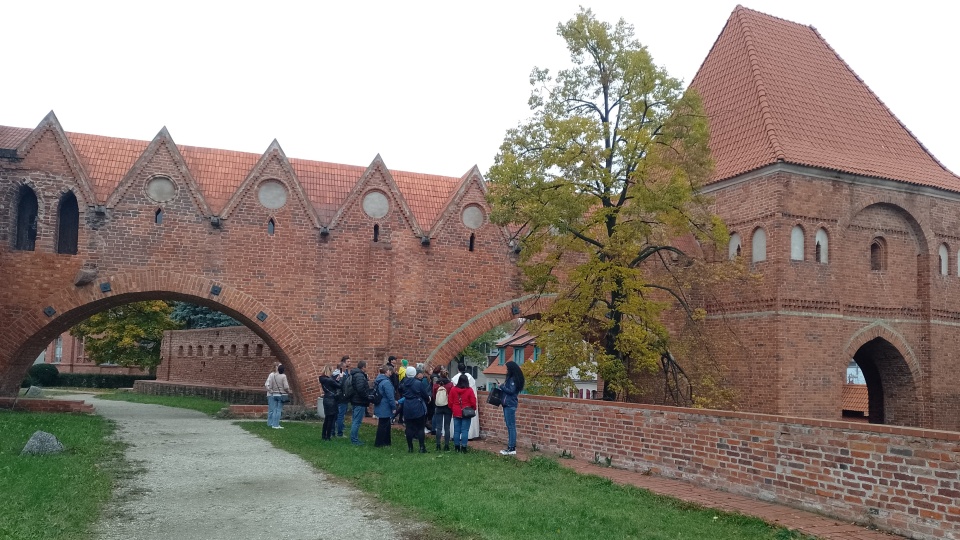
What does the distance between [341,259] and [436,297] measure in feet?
8.67

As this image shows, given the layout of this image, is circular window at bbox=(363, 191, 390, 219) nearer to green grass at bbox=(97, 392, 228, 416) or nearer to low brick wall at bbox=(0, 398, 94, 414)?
green grass at bbox=(97, 392, 228, 416)

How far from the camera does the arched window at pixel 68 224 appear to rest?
18734 mm

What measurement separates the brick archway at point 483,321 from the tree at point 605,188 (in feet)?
13.3

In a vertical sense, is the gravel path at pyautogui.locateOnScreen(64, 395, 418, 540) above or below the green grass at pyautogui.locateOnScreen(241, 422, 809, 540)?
below

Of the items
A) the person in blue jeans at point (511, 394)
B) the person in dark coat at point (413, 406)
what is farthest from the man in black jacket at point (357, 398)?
the person in blue jeans at point (511, 394)

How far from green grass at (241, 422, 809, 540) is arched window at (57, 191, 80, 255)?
966cm

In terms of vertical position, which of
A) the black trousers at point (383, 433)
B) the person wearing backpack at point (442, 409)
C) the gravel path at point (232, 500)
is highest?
the person wearing backpack at point (442, 409)

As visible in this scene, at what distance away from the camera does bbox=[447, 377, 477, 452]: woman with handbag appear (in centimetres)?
1310

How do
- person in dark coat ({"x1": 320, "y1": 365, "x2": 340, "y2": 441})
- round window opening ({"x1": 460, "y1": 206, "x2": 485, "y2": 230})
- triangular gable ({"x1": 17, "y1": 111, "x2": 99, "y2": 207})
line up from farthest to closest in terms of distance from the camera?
round window opening ({"x1": 460, "y1": 206, "x2": 485, "y2": 230}), triangular gable ({"x1": 17, "y1": 111, "x2": 99, "y2": 207}), person in dark coat ({"x1": 320, "y1": 365, "x2": 340, "y2": 441})

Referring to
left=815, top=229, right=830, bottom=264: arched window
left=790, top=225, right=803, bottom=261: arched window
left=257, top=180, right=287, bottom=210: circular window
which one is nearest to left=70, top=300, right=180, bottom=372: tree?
left=257, top=180, right=287, bottom=210: circular window

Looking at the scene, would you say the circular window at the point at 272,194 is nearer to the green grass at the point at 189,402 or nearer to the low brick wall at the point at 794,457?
the green grass at the point at 189,402

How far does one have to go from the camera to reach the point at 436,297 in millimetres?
21094

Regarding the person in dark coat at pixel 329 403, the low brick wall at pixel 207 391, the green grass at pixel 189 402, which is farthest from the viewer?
the low brick wall at pixel 207 391

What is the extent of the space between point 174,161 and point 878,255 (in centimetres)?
1771
